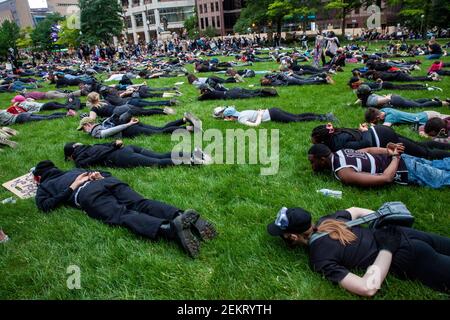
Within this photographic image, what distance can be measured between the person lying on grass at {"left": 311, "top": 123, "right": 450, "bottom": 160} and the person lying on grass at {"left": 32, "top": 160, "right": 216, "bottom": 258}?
8.32 feet

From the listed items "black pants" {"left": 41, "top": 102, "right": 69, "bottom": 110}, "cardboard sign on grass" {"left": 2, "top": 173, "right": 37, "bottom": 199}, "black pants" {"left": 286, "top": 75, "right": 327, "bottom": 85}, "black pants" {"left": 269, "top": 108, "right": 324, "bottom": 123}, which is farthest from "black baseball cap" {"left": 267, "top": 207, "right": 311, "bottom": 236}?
"black pants" {"left": 41, "top": 102, "right": 69, "bottom": 110}

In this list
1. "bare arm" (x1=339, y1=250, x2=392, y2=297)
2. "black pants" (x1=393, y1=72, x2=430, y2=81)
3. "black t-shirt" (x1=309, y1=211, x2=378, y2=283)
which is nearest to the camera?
"bare arm" (x1=339, y1=250, x2=392, y2=297)

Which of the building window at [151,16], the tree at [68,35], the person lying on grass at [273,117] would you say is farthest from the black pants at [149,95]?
the building window at [151,16]

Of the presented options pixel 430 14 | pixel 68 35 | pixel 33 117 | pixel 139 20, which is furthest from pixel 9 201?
pixel 139 20

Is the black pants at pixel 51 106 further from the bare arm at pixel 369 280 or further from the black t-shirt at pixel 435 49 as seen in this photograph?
the black t-shirt at pixel 435 49

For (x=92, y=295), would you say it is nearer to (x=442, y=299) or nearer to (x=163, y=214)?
(x=163, y=214)

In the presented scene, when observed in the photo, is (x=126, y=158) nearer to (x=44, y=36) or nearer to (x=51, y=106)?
(x=51, y=106)

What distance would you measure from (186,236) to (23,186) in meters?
3.79

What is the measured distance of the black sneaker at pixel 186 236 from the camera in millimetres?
3451

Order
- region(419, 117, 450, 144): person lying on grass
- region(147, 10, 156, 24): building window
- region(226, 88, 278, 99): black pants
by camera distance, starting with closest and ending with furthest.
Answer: region(419, 117, 450, 144): person lying on grass < region(226, 88, 278, 99): black pants < region(147, 10, 156, 24): building window

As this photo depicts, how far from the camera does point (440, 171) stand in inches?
174

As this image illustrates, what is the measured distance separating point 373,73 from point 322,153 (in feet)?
28.5

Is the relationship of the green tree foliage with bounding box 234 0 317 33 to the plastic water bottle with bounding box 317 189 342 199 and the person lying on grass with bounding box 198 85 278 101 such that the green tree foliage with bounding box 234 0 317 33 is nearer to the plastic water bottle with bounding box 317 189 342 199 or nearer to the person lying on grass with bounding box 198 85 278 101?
the person lying on grass with bounding box 198 85 278 101

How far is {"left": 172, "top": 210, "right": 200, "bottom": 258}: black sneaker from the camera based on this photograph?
3.45 m
